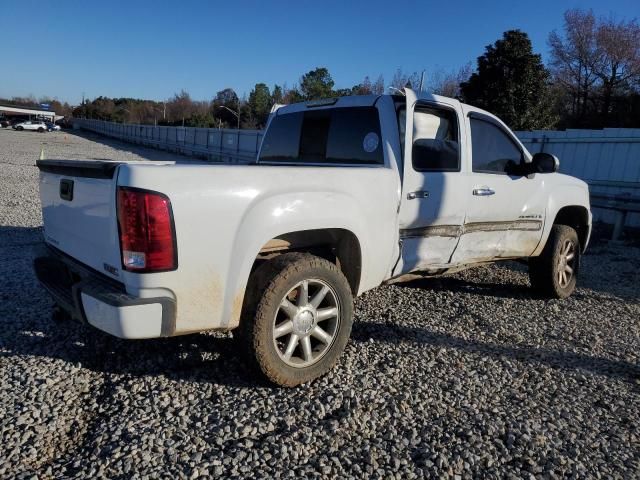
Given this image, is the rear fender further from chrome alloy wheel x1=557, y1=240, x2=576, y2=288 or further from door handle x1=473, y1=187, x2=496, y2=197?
chrome alloy wheel x1=557, y1=240, x2=576, y2=288

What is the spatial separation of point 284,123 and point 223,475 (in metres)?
3.16

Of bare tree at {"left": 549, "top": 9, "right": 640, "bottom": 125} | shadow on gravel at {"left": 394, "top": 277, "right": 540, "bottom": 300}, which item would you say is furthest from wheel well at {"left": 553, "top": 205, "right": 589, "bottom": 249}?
bare tree at {"left": 549, "top": 9, "right": 640, "bottom": 125}

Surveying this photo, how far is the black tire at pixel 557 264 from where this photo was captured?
197 inches

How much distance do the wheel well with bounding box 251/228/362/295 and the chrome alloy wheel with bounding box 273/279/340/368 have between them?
12.7 inches

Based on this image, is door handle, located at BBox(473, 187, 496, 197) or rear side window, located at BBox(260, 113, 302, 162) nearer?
door handle, located at BBox(473, 187, 496, 197)

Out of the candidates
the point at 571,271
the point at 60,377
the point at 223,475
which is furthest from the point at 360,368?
the point at 571,271

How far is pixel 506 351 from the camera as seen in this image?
3.73m

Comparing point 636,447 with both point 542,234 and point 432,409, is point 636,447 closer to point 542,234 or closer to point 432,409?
point 432,409

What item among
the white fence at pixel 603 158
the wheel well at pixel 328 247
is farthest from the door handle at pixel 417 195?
the white fence at pixel 603 158

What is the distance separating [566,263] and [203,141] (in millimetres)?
27108

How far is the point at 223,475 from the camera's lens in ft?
7.14

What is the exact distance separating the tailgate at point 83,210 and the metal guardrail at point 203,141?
11.8 meters

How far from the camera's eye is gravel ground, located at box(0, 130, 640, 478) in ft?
7.57

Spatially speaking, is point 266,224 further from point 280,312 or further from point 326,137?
point 326,137
